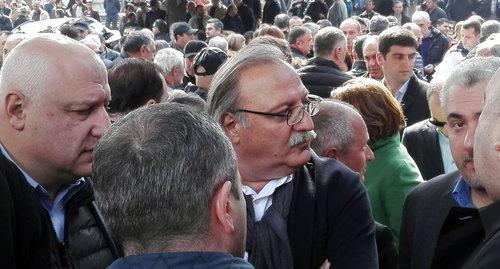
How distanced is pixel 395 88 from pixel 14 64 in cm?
466

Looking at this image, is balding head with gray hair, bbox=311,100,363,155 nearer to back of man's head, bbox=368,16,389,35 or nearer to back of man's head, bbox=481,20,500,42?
back of man's head, bbox=481,20,500,42

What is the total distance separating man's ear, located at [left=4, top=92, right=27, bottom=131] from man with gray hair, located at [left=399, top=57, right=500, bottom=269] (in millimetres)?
1485

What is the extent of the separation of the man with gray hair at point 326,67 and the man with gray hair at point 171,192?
4.41 meters

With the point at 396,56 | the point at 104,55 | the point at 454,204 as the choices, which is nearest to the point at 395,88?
the point at 396,56

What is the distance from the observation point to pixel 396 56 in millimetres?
6855

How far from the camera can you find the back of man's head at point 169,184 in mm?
1857

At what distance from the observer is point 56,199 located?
103 inches

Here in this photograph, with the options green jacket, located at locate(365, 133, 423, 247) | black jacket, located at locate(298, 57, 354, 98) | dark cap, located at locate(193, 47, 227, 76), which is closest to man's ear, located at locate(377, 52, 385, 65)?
black jacket, located at locate(298, 57, 354, 98)

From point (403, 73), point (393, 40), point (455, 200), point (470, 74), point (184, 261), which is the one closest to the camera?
point (184, 261)

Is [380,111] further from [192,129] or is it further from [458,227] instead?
[192,129]

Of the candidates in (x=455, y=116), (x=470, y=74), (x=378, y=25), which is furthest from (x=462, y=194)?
(x=378, y=25)

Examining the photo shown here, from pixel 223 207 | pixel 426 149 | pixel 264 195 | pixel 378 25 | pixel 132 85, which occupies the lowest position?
pixel 378 25

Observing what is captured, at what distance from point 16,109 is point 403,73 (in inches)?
184

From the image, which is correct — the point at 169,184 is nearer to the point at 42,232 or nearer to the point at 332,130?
the point at 42,232
